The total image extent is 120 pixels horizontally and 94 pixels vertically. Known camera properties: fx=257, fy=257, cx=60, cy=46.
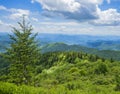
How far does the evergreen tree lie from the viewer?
44469 millimetres

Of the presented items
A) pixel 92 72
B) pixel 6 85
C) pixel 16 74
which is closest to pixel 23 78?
pixel 16 74

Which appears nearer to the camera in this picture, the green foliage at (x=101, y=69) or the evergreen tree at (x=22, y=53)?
the evergreen tree at (x=22, y=53)

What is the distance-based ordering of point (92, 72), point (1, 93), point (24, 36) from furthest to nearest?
point (92, 72) < point (24, 36) < point (1, 93)

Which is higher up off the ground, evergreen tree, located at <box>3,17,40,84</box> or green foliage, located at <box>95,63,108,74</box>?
evergreen tree, located at <box>3,17,40,84</box>

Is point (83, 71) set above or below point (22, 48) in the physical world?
below

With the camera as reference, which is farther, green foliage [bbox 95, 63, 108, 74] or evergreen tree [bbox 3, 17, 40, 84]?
Result: green foliage [bbox 95, 63, 108, 74]

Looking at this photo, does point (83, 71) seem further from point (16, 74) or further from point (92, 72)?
point (16, 74)

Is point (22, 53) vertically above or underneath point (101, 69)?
above

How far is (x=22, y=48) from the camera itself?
44.7 m

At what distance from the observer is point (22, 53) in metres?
44.9

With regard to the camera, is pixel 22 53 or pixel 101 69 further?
pixel 101 69

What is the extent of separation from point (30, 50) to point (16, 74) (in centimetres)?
514

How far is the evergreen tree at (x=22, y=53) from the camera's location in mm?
44469

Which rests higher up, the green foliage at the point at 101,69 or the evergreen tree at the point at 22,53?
the evergreen tree at the point at 22,53
